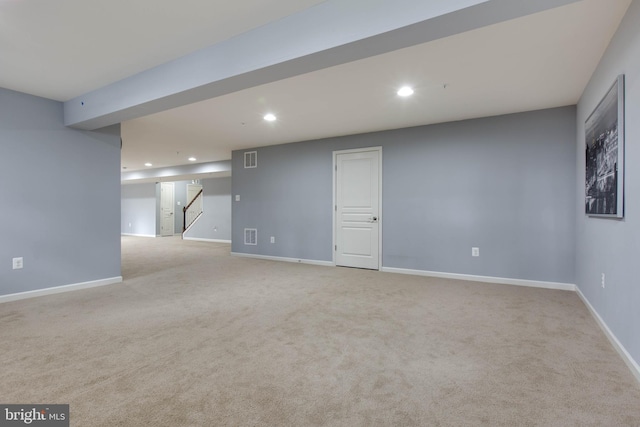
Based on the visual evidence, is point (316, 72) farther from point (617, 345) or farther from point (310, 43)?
point (617, 345)

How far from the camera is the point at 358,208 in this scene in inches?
212

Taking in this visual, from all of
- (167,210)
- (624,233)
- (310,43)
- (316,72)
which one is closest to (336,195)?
(316,72)

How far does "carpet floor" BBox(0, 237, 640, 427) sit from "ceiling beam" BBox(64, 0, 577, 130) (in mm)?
2046

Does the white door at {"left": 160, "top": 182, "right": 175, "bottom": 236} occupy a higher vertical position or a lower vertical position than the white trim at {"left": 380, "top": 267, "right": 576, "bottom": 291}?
higher

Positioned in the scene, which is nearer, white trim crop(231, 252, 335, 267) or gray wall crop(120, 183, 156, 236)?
white trim crop(231, 252, 335, 267)

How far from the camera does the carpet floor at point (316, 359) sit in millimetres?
1564

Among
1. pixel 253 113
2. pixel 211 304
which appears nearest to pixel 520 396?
pixel 211 304

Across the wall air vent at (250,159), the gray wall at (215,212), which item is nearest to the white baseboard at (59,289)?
the wall air vent at (250,159)

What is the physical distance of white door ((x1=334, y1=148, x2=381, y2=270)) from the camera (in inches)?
205

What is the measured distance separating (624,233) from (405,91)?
7.46 feet

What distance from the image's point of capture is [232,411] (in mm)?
1557

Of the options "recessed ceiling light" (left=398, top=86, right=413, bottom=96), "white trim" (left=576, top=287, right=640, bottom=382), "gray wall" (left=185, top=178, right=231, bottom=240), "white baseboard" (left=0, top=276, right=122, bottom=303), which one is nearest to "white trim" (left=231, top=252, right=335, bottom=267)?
"white baseboard" (left=0, top=276, right=122, bottom=303)

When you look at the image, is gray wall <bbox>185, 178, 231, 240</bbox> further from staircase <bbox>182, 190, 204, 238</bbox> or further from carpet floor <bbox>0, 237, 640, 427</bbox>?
carpet floor <bbox>0, 237, 640, 427</bbox>

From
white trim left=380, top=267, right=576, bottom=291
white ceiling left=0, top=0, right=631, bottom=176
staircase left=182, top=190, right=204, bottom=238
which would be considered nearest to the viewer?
white ceiling left=0, top=0, right=631, bottom=176
